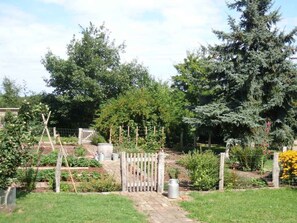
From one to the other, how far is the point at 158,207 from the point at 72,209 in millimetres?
2040

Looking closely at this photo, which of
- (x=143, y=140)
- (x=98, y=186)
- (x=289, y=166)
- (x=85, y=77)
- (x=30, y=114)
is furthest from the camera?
(x=85, y=77)

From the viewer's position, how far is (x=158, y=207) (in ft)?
27.8

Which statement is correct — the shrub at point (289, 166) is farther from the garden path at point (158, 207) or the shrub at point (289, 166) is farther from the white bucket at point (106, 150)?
the white bucket at point (106, 150)

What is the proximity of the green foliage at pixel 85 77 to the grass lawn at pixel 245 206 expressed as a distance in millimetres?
19335

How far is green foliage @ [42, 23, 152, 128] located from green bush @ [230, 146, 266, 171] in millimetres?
15639

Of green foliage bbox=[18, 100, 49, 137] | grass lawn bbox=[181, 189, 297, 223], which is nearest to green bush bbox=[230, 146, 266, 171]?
grass lawn bbox=[181, 189, 297, 223]

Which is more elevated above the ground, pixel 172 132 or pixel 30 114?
pixel 30 114

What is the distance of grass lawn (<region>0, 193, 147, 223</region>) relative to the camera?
7.07 m

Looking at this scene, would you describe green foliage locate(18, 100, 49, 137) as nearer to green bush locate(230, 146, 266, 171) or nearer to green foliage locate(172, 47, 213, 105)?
green bush locate(230, 146, 266, 171)

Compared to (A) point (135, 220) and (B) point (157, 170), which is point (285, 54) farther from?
(A) point (135, 220)

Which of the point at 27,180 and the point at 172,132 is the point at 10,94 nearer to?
the point at 172,132

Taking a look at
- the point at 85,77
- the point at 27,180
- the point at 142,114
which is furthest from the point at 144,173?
the point at 85,77

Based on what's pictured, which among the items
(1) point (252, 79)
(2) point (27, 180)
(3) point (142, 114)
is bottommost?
(2) point (27, 180)

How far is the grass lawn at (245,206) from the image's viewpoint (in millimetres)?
7551
